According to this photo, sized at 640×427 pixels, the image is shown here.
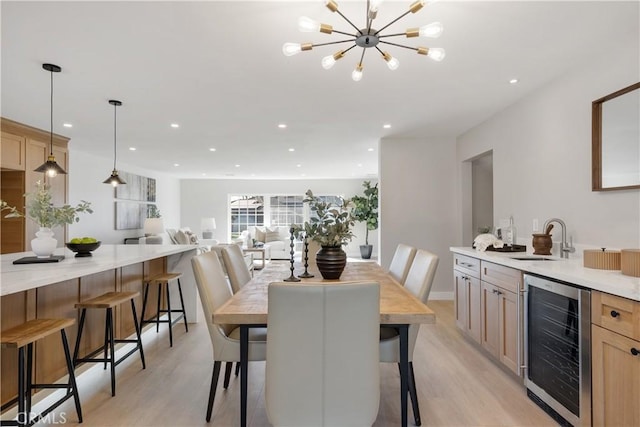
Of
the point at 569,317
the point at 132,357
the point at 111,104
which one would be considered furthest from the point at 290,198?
the point at 569,317

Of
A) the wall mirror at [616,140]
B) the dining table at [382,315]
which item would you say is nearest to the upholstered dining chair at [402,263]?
the dining table at [382,315]

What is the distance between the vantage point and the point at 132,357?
3135mm

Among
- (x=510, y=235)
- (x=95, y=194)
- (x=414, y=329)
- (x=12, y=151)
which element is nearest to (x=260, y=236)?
(x=95, y=194)

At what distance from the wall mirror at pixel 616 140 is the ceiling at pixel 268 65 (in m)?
0.38

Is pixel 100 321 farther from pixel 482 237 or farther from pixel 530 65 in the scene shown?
→ pixel 530 65

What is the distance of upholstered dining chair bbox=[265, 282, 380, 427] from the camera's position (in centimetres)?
147

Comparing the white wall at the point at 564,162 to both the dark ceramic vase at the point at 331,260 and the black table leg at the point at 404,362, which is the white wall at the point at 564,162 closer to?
the black table leg at the point at 404,362

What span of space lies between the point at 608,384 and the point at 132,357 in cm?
340

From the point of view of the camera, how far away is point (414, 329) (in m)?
2.17

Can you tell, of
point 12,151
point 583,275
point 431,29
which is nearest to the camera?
point 431,29

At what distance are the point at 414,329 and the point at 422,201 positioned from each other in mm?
3425

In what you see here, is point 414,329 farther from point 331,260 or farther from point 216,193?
point 216,193

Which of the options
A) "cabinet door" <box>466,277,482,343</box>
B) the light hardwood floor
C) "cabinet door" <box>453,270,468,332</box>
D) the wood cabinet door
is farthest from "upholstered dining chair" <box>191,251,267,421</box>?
"cabinet door" <box>453,270,468,332</box>

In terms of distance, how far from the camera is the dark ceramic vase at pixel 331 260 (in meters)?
2.41
